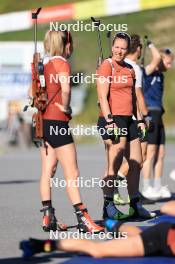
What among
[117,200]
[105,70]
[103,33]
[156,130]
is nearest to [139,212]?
[117,200]

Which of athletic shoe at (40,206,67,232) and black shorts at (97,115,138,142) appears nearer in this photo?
athletic shoe at (40,206,67,232)

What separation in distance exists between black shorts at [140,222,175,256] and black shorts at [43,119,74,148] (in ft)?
7.15

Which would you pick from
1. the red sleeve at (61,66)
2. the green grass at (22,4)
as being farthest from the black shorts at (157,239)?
the green grass at (22,4)

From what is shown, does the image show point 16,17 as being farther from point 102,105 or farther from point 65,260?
point 65,260

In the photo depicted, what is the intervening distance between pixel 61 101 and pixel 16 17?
99.5ft

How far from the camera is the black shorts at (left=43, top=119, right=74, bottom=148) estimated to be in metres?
10.1

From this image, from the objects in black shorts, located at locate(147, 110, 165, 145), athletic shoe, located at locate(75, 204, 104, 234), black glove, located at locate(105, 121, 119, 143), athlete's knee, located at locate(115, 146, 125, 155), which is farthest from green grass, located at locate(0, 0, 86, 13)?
athletic shoe, located at locate(75, 204, 104, 234)

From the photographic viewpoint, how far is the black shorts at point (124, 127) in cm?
1116

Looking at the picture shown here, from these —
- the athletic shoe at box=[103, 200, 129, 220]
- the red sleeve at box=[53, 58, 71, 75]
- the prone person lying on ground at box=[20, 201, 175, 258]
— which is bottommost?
the prone person lying on ground at box=[20, 201, 175, 258]

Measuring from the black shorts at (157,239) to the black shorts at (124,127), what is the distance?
9.65ft

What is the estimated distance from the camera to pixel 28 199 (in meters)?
13.9

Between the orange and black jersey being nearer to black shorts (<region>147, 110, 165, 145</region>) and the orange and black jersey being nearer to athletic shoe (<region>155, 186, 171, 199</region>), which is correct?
black shorts (<region>147, 110, 165, 145</region>)

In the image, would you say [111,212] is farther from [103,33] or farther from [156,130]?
[103,33]

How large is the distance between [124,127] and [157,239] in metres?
3.15
